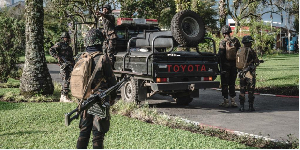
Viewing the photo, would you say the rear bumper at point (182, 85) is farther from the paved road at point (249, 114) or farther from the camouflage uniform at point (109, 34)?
the camouflage uniform at point (109, 34)

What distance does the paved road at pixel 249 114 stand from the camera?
6.91 meters

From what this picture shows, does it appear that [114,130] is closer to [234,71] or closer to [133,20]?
[234,71]

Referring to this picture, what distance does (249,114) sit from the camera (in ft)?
27.9

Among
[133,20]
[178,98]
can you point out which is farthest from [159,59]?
[133,20]

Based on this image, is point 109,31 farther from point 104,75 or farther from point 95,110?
point 95,110

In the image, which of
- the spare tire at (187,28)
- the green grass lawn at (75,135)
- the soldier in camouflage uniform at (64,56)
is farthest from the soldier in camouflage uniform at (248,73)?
the soldier in camouflage uniform at (64,56)

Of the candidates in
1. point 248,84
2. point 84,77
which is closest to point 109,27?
point 248,84

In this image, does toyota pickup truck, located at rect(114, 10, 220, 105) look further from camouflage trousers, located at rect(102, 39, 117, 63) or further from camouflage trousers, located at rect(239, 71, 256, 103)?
camouflage trousers, located at rect(239, 71, 256, 103)

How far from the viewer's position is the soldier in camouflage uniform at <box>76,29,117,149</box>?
4.51 metres

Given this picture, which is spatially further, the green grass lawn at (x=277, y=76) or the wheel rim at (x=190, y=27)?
the green grass lawn at (x=277, y=76)

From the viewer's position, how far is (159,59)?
8398 mm

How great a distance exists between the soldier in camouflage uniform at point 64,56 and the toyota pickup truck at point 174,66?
126 cm

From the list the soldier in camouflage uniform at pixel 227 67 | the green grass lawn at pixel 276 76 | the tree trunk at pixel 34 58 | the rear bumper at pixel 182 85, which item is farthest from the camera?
the green grass lawn at pixel 276 76

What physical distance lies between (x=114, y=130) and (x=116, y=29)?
191 inches
